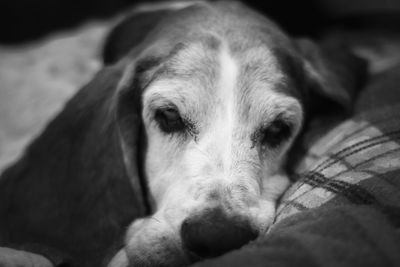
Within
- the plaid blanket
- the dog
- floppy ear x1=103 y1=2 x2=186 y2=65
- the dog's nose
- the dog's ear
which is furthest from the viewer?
floppy ear x1=103 y1=2 x2=186 y2=65

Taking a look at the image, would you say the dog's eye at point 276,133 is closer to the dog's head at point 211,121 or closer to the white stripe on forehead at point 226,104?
the dog's head at point 211,121

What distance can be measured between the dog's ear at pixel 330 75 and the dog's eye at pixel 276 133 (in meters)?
0.24

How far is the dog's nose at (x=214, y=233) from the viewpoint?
4.08 feet

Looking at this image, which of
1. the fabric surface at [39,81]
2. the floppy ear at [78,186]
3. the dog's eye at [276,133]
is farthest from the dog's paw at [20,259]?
the fabric surface at [39,81]

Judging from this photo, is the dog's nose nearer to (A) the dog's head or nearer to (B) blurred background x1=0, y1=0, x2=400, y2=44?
(A) the dog's head

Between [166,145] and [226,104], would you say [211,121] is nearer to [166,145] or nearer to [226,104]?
[226,104]

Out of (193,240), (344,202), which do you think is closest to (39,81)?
(193,240)

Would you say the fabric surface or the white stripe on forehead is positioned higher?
the white stripe on forehead

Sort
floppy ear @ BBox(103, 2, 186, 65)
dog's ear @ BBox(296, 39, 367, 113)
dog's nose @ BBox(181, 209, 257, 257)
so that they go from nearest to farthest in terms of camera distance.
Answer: dog's nose @ BBox(181, 209, 257, 257) < dog's ear @ BBox(296, 39, 367, 113) < floppy ear @ BBox(103, 2, 186, 65)

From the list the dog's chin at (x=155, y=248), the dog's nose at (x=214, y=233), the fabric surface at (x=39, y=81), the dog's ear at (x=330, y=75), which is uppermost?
the dog's ear at (x=330, y=75)

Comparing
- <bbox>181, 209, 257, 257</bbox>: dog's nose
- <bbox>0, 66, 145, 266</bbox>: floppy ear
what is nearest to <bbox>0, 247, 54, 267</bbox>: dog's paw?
<bbox>0, 66, 145, 266</bbox>: floppy ear

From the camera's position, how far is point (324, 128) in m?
1.89

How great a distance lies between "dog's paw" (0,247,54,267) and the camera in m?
1.26

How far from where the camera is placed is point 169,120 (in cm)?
Answer: 169
